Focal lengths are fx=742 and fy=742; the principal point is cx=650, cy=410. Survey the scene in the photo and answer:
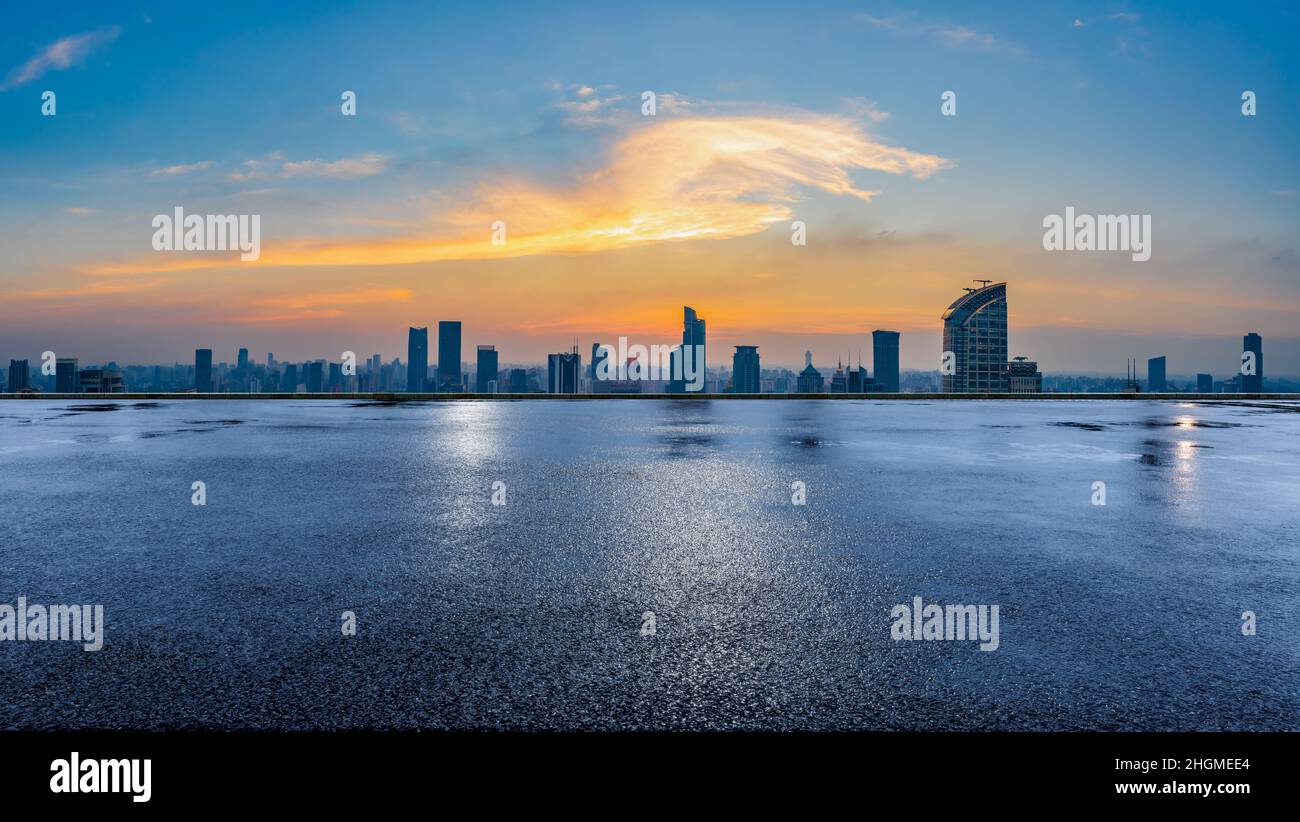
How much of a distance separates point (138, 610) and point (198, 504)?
7.21 metres

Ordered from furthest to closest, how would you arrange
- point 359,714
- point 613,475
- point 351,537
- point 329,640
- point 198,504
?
point 613,475, point 198,504, point 351,537, point 329,640, point 359,714

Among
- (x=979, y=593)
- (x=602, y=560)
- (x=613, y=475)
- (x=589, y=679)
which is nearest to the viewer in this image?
(x=589, y=679)

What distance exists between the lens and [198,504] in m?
13.9

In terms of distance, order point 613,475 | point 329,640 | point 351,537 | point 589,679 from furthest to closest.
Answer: point 613,475 → point 351,537 → point 329,640 → point 589,679

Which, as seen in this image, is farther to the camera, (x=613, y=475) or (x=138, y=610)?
(x=613, y=475)

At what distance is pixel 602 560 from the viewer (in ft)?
31.5

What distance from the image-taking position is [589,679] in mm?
5641

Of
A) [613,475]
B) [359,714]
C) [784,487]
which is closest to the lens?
[359,714]
